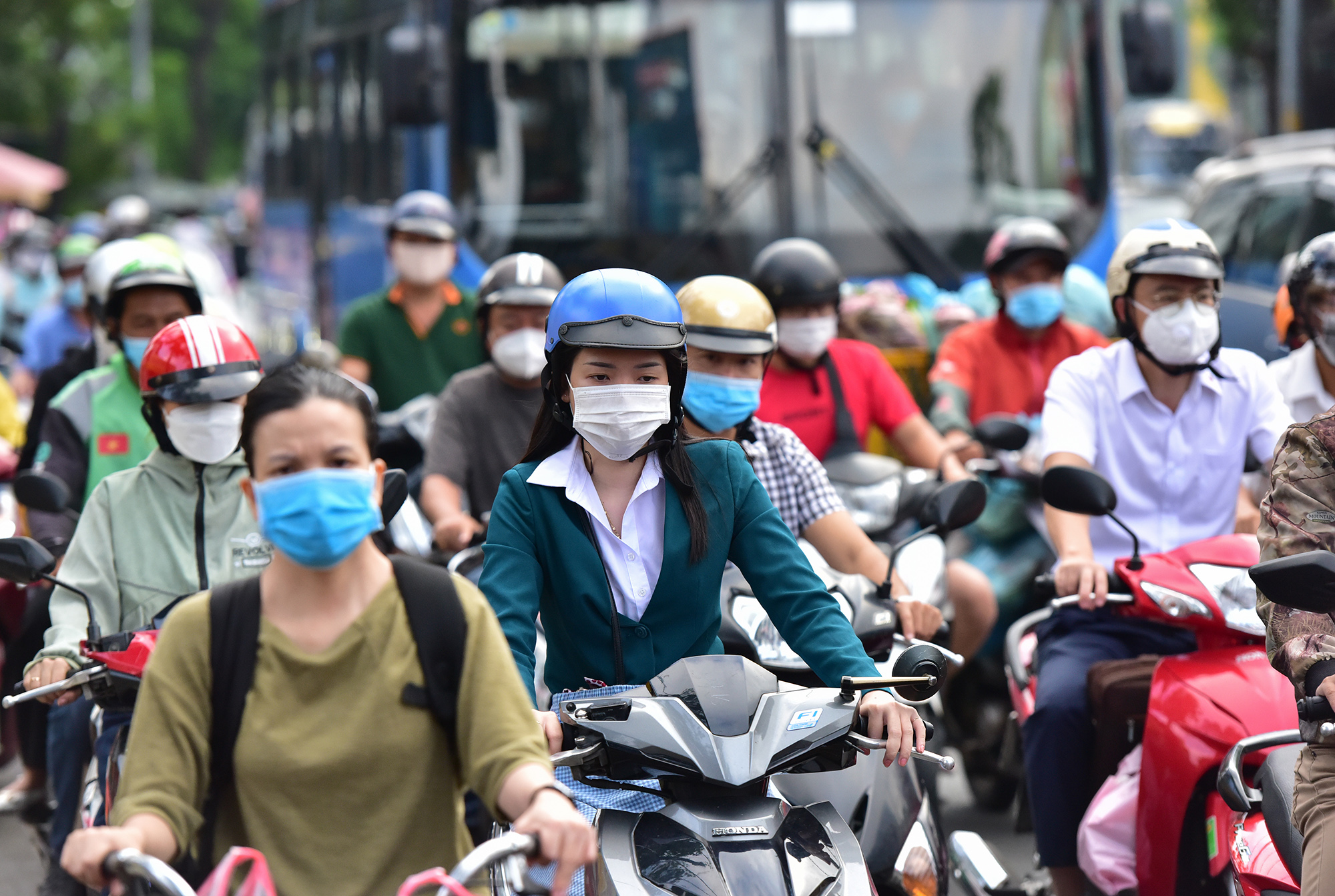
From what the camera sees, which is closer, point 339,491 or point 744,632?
point 339,491

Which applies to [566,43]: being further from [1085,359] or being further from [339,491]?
[339,491]

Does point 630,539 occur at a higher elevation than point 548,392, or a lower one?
lower

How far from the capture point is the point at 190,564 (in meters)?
4.32

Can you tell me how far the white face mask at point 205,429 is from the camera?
4.18 metres

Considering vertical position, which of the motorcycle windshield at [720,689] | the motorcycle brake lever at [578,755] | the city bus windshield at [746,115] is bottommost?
the motorcycle brake lever at [578,755]

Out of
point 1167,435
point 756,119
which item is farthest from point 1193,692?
point 756,119

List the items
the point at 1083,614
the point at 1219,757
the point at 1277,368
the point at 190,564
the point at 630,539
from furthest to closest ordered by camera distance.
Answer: the point at 1277,368 < the point at 1083,614 < the point at 190,564 < the point at 1219,757 < the point at 630,539

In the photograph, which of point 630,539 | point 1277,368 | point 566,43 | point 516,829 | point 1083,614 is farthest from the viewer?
point 566,43

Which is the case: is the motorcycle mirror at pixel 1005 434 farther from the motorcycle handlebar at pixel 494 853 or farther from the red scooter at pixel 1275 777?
the motorcycle handlebar at pixel 494 853

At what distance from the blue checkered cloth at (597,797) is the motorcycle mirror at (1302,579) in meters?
1.19

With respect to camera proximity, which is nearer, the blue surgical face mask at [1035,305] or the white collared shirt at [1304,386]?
the white collared shirt at [1304,386]

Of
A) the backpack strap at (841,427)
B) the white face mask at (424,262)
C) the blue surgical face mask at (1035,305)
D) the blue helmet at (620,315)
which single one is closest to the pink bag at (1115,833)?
the blue helmet at (620,315)

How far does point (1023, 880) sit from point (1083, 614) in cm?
87

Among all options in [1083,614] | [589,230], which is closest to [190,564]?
[1083,614]
